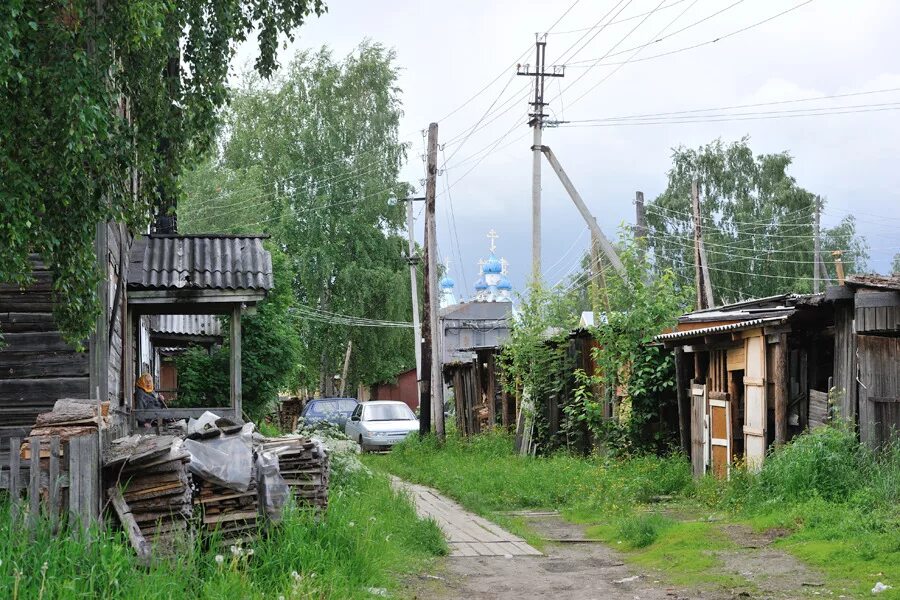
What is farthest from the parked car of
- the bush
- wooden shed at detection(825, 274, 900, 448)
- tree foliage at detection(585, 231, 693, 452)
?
wooden shed at detection(825, 274, 900, 448)

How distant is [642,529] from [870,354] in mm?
3089

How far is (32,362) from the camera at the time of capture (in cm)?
1001

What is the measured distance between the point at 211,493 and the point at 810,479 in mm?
6349

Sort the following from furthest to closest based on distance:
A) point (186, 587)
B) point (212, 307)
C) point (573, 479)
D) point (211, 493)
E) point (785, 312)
Result: point (573, 479) < point (212, 307) < point (785, 312) < point (211, 493) < point (186, 587)

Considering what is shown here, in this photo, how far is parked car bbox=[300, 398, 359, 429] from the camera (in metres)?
31.0

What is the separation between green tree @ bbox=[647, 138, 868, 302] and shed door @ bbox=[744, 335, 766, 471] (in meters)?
33.5

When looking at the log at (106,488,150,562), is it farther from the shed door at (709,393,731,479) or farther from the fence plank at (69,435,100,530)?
the shed door at (709,393,731,479)

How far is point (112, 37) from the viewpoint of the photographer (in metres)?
8.08

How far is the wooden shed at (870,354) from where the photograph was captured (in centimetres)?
1045

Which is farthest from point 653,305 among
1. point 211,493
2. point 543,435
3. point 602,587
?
point 211,493

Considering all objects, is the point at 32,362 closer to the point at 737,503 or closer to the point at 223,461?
the point at 223,461

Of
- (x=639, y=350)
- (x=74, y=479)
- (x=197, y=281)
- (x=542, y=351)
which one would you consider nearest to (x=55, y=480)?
(x=74, y=479)

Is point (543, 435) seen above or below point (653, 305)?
below

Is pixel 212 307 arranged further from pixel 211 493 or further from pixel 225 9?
pixel 211 493
